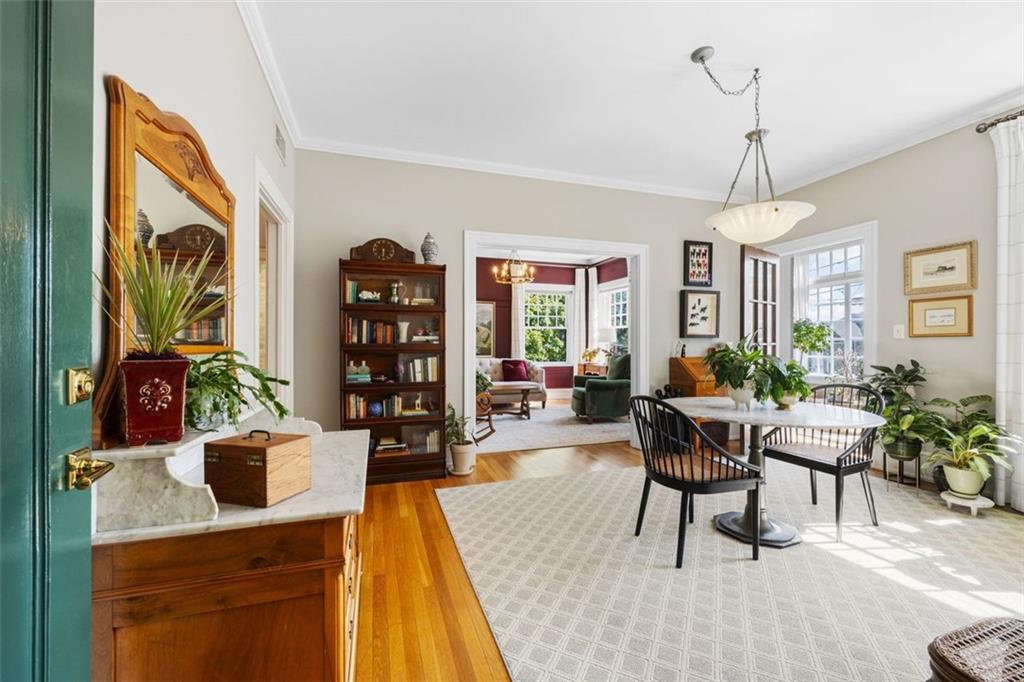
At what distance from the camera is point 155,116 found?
1.22 meters

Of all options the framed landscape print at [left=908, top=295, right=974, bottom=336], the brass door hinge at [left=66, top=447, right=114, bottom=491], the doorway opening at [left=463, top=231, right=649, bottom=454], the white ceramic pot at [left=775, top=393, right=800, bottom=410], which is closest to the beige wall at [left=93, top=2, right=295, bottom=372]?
the brass door hinge at [left=66, top=447, right=114, bottom=491]

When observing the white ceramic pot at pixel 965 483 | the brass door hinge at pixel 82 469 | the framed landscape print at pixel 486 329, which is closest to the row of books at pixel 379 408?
the brass door hinge at pixel 82 469

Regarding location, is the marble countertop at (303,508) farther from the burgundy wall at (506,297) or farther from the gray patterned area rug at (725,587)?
the burgundy wall at (506,297)

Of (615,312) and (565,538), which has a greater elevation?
(615,312)

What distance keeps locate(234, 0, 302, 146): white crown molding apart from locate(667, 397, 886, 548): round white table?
306cm

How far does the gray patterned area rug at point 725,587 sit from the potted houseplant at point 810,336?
9.56 feet

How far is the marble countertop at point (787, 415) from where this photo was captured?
2154mm

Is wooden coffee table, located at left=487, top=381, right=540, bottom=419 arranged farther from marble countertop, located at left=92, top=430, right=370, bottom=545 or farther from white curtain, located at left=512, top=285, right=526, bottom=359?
marble countertop, located at left=92, top=430, right=370, bottom=545

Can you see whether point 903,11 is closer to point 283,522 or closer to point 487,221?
point 487,221

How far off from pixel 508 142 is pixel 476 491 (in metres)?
2.87

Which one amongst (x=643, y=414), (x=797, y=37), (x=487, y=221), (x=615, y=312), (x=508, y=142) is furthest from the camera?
(x=615, y=312)

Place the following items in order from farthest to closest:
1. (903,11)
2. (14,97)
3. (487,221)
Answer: (487,221)
(903,11)
(14,97)

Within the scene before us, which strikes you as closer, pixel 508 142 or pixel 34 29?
pixel 34 29

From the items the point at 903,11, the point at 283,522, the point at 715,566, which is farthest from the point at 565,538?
the point at 903,11
